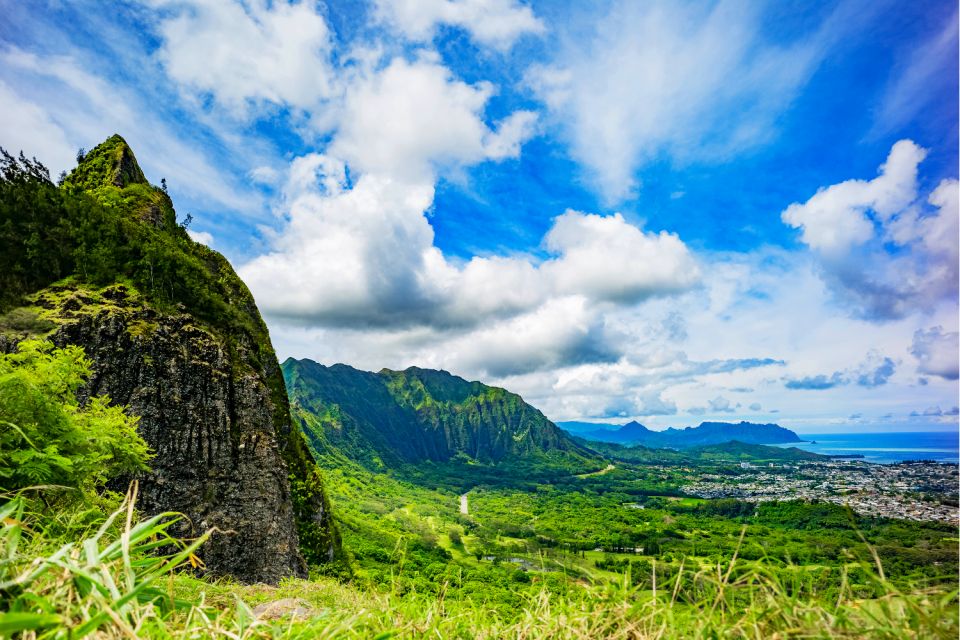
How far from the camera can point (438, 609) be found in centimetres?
273

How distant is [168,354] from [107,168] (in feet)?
109

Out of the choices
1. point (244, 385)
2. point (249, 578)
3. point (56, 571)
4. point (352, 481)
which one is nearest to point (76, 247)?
point (244, 385)

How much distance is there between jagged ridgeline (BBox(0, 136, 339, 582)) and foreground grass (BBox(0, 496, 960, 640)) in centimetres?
3318

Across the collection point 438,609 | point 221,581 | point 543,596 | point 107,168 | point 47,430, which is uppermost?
point 107,168

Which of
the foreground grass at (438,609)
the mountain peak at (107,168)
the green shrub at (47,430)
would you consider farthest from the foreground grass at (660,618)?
the mountain peak at (107,168)

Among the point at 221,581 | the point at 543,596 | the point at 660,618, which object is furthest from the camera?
the point at 221,581

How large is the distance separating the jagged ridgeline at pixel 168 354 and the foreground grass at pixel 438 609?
33.2 metres

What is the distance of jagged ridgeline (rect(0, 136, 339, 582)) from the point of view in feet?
101

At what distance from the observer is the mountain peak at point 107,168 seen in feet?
165

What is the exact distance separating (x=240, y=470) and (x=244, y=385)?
24.1 feet

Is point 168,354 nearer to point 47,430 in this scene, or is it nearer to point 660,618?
point 47,430

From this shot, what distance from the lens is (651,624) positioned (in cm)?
207

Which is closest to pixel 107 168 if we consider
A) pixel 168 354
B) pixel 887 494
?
pixel 168 354

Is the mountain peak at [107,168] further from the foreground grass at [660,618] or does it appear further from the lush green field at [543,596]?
the foreground grass at [660,618]
